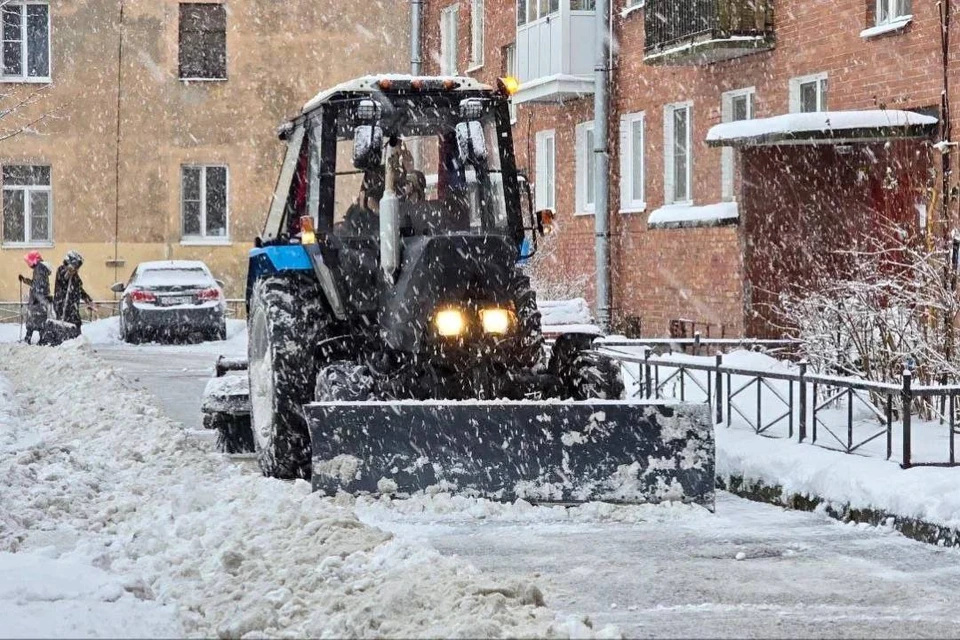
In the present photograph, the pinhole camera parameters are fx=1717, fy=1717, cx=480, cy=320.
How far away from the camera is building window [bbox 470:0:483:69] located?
3444cm

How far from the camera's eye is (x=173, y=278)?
2950cm

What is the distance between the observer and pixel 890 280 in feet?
43.1

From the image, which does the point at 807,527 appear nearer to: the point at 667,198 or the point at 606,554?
the point at 606,554

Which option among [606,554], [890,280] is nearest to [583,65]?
[890,280]

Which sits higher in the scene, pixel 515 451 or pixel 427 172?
pixel 427 172

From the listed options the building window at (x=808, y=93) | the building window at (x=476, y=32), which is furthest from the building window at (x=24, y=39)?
the building window at (x=808, y=93)

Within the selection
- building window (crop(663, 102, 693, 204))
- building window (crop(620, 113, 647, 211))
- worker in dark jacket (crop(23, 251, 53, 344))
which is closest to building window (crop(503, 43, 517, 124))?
building window (crop(620, 113, 647, 211))

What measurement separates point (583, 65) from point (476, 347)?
18520 mm

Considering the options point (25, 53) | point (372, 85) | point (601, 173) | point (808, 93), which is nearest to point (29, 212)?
point (25, 53)

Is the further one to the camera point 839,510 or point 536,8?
point 536,8

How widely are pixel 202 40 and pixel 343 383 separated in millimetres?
29464

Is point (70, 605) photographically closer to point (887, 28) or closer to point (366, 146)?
point (366, 146)

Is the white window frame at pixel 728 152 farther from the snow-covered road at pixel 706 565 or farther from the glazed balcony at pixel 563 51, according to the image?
the snow-covered road at pixel 706 565

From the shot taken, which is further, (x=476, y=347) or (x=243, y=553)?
(x=476, y=347)
